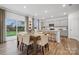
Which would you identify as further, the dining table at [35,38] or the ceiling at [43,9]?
the dining table at [35,38]

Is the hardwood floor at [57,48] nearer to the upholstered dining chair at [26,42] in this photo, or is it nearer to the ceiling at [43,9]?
the upholstered dining chair at [26,42]

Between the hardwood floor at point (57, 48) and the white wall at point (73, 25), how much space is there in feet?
0.49

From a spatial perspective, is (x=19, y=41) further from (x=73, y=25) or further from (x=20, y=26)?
(x=73, y=25)

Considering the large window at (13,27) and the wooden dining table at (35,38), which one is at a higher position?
the large window at (13,27)

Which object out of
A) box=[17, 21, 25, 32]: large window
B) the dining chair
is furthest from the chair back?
box=[17, 21, 25, 32]: large window

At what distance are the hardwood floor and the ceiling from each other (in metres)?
0.74

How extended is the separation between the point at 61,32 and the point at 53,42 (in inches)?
14.2

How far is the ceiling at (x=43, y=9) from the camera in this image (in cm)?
273

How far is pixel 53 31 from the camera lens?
9.92 ft

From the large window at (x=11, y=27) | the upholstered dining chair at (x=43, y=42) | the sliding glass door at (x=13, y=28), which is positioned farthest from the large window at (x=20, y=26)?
the upholstered dining chair at (x=43, y=42)

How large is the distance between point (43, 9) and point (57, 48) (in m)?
1.13

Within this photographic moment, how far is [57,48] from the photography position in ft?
9.42

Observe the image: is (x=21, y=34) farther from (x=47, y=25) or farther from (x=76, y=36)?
(x=76, y=36)

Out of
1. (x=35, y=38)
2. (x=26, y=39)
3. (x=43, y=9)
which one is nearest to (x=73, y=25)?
(x=43, y=9)
